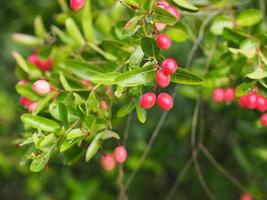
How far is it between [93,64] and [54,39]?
50 centimetres

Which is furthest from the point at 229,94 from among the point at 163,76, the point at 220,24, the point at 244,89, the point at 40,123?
the point at 40,123

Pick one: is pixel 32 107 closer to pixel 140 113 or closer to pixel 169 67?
pixel 140 113

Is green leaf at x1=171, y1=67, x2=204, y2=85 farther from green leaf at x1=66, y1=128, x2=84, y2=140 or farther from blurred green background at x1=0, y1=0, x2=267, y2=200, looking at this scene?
blurred green background at x1=0, y1=0, x2=267, y2=200

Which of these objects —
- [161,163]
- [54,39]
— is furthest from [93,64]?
[161,163]

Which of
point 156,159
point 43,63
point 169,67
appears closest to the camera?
point 169,67

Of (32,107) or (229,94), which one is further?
(229,94)

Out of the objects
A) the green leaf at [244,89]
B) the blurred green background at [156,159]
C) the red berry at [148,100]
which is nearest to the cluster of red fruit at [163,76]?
the red berry at [148,100]

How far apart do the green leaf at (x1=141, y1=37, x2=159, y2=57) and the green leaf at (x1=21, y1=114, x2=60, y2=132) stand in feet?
1.23

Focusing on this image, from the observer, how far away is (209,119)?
3.36 meters

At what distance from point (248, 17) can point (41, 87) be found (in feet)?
3.00

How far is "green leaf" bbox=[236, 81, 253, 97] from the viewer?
1.93 meters

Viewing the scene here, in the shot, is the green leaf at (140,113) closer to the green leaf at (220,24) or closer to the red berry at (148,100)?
the red berry at (148,100)

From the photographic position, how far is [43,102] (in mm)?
1924

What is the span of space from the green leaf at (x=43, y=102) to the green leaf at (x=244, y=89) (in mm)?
633
